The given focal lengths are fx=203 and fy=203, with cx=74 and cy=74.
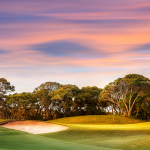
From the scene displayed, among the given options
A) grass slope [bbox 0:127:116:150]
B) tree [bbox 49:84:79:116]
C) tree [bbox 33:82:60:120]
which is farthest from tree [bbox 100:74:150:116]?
grass slope [bbox 0:127:116:150]

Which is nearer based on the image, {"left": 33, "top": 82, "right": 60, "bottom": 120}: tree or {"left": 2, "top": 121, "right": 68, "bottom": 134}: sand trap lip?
{"left": 2, "top": 121, "right": 68, "bottom": 134}: sand trap lip

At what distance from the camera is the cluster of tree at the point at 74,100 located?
151 feet

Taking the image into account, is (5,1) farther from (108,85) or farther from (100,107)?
(100,107)

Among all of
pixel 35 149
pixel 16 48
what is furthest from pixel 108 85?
pixel 35 149

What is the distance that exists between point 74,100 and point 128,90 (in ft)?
55.9

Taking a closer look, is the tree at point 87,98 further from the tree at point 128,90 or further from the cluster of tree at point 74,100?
the tree at point 128,90

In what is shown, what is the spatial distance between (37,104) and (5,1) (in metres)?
43.2

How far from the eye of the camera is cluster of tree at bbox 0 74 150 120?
45.9 m

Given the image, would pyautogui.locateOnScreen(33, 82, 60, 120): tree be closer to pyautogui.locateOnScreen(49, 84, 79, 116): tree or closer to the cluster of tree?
the cluster of tree

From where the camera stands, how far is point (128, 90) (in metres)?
46.1

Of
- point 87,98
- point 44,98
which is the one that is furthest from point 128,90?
point 44,98

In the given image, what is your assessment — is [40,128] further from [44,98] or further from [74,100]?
[74,100]

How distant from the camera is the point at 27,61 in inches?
1342

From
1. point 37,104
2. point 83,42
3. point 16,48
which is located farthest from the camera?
point 37,104
